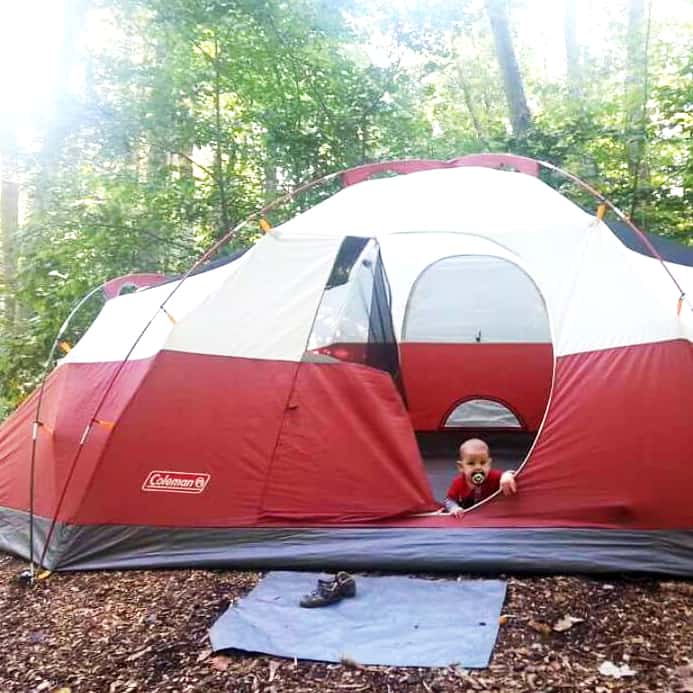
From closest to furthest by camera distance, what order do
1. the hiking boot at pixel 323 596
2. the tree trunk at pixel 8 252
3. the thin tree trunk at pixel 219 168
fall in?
the hiking boot at pixel 323 596 → the tree trunk at pixel 8 252 → the thin tree trunk at pixel 219 168

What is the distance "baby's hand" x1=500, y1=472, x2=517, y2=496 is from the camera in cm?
311

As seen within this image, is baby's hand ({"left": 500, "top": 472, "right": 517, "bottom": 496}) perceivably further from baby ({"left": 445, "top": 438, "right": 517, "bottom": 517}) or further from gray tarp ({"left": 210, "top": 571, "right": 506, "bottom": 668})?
gray tarp ({"left": 210, "top": 571, "right": 506, "bottom": 668})

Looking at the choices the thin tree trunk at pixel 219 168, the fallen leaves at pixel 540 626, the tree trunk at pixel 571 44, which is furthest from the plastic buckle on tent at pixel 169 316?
the tree trunk at pixel 571 44

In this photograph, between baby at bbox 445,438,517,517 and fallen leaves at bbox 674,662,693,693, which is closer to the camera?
fallen leaves at bbox 674,662,693,693

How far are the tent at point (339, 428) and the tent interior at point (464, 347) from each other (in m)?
1.37

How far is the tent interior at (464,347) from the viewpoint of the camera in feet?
16.5

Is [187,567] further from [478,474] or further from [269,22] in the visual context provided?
[269,22]

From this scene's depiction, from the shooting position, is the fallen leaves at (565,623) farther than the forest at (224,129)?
No

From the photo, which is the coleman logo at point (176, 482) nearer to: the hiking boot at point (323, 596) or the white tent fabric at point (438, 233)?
the white tent fabric at point (438, 233)

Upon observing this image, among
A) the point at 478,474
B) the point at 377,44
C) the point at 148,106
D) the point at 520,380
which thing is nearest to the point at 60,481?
the point at 478,474

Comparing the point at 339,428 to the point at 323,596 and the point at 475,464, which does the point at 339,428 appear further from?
the point at 323,596


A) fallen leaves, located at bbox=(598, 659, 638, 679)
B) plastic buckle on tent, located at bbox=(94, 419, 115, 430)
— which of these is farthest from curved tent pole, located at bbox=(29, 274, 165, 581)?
fallen leaves, located at bbox=(598, 659, 638, 679)

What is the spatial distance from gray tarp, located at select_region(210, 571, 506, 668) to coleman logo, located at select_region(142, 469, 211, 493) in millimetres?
605

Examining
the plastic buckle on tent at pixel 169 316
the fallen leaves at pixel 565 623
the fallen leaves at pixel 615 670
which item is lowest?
the fallen leaves at pixel 565 623
